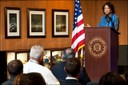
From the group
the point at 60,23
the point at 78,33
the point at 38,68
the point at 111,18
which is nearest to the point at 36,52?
the point at 38,68

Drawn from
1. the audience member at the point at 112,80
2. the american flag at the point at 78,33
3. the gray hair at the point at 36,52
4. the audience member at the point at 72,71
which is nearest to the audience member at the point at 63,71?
the gray hair at the point at 36,52

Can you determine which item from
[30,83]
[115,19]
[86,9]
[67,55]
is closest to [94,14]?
[86,9]

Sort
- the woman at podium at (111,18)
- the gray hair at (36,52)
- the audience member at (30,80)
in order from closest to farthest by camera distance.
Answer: the audience member at (30,80) → the gray hair at (36,52) → the woman at podium at (111,18)

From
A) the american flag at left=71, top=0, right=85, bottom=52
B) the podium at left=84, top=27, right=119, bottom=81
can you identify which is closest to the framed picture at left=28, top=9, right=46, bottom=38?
the american flag at left=71, top=0, right=85, bottom=52

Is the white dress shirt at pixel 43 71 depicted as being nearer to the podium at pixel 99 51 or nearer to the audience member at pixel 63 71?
the audience member at pixel 63 71

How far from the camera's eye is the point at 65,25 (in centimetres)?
909

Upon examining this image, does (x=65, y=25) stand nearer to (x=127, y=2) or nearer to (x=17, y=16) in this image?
(x=17, y=16)

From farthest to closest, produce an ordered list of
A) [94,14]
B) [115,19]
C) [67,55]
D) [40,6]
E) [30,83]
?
[94,14] < [40,6] < [115,19] < [67,55] < [30,83]

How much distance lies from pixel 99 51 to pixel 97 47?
71 millimetres

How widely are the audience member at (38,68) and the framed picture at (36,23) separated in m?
3.96

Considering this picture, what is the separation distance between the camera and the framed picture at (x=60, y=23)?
28.9ft

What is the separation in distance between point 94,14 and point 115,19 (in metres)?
3.97

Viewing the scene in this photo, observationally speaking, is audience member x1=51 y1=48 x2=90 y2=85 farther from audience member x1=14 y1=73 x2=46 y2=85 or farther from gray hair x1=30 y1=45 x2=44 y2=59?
audience member x1=14 y1=73 x2=46 y2=85

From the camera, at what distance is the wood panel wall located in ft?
25.7
